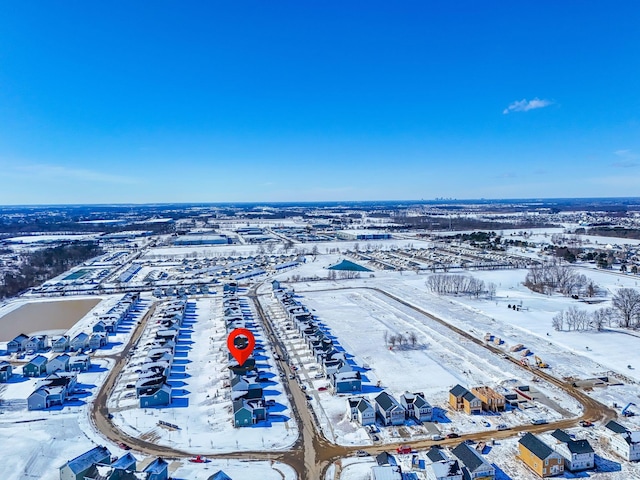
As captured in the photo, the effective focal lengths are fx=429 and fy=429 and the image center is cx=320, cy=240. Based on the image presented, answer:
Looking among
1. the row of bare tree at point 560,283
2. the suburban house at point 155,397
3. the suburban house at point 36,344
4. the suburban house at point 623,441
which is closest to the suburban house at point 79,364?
the suburban house at point 36,344

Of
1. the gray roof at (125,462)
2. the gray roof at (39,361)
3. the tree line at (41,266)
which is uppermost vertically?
the tree line at (41,266)

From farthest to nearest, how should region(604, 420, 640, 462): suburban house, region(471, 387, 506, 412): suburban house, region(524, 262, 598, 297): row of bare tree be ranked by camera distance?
region(524, 262, 598, 297): row of bare tree
region(471, 387, 506, 412): suburban house
region(604, 420, 640, 462): suburban house

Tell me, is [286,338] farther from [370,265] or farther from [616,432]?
[370,265]

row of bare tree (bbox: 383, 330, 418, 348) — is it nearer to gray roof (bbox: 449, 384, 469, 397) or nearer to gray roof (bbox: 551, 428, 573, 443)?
gray roof (bbox: 449, 384, 469, 397)

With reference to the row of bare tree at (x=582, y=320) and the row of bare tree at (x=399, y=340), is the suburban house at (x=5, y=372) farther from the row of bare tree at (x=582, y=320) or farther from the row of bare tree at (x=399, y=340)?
the row of bare tree at (x=582, y=320)

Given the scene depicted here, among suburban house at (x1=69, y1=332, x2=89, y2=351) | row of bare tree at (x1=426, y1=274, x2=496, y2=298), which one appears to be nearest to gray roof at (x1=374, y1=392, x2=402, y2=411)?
suburban house at (x1=69, y1=332, x2=89, y2=351)

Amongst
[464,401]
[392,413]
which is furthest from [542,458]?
[392,413]
